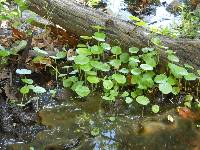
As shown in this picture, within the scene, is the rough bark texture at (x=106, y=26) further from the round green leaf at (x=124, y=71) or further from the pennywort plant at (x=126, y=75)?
the round green leaf at (x=124, y=71)

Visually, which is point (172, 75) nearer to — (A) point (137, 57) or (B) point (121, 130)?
(A) point (137, 57)

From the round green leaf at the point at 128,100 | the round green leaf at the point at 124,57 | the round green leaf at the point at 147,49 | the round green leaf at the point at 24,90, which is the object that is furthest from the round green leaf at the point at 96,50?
the round green leaf at the point at 24,90

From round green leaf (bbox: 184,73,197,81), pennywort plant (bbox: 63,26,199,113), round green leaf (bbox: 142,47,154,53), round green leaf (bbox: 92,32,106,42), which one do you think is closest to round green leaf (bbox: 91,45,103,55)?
pennywort plant (bbox: 63,26,199,113)

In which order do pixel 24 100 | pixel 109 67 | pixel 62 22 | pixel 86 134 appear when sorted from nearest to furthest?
1. pixel 86 134
2. pixel 24 100
3. pixel 109 67
4. pixel 62 22

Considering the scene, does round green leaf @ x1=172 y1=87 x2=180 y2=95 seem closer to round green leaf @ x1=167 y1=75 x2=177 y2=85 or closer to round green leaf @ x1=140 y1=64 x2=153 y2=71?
round green leaf @ x1=167 y1=75 x2=177 y2=85

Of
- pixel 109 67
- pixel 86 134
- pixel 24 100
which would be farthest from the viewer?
pixel 109 67

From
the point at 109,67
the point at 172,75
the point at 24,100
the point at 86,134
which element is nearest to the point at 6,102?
the point at 24,100

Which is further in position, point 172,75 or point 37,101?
point 172,75

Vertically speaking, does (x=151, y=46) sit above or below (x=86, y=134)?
above
